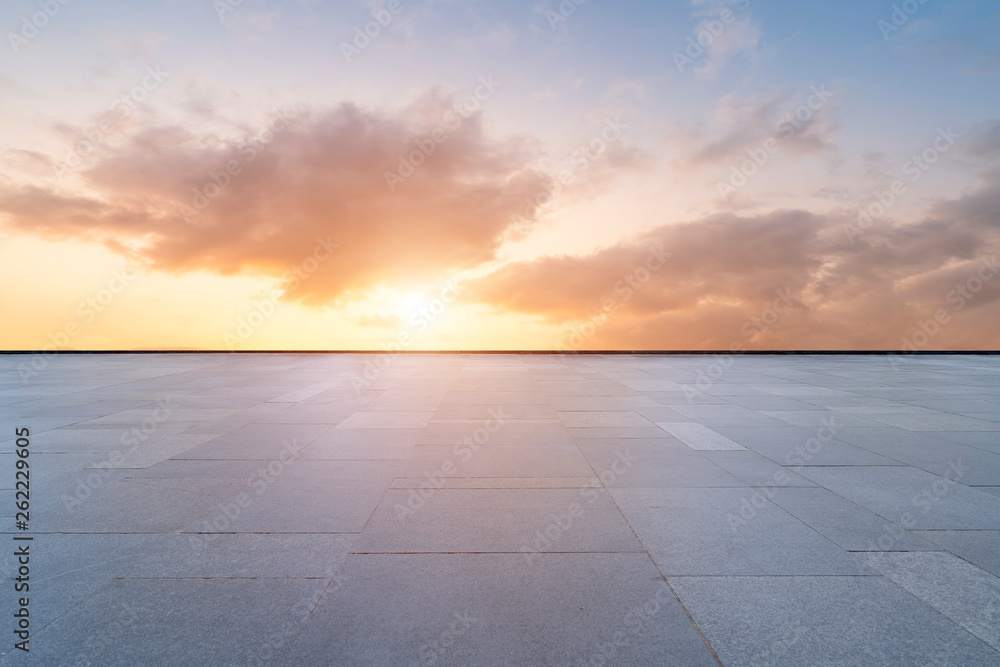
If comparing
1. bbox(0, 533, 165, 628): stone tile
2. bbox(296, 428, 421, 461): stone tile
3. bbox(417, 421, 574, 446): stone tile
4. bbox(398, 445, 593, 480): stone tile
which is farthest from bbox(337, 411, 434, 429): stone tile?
bbox(0, 533, 165, 628): stone tile

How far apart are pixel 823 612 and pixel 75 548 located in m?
6.57

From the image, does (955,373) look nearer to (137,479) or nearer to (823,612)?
(823,612)

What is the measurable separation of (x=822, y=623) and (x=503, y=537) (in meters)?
2.61

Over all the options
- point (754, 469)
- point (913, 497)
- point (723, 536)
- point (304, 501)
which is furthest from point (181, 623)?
point (913, 497)

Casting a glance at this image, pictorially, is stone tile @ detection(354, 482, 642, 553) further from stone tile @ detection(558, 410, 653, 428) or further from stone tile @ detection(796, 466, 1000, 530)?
stone tile @ detection(558, 410, 653, 428)

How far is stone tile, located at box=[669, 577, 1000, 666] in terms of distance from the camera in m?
3.03

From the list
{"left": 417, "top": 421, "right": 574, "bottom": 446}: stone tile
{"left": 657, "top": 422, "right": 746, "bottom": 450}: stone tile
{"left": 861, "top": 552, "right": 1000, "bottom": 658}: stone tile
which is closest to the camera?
{"left": 861, "top": 552, "right": 1000, "bottom": 658}: stone tile

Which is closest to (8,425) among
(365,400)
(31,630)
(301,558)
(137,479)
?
(137,479)

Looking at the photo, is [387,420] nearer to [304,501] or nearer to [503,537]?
[304,501]

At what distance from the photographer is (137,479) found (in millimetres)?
6191

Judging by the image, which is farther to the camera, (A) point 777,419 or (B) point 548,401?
(B) point 548,401

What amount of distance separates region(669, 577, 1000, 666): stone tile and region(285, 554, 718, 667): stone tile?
0.85ft

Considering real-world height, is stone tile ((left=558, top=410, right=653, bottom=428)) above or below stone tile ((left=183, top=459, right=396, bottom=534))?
above

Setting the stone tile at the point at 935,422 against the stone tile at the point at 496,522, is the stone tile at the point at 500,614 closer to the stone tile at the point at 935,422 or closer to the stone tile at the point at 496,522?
the stone tile at the point at 496,522
